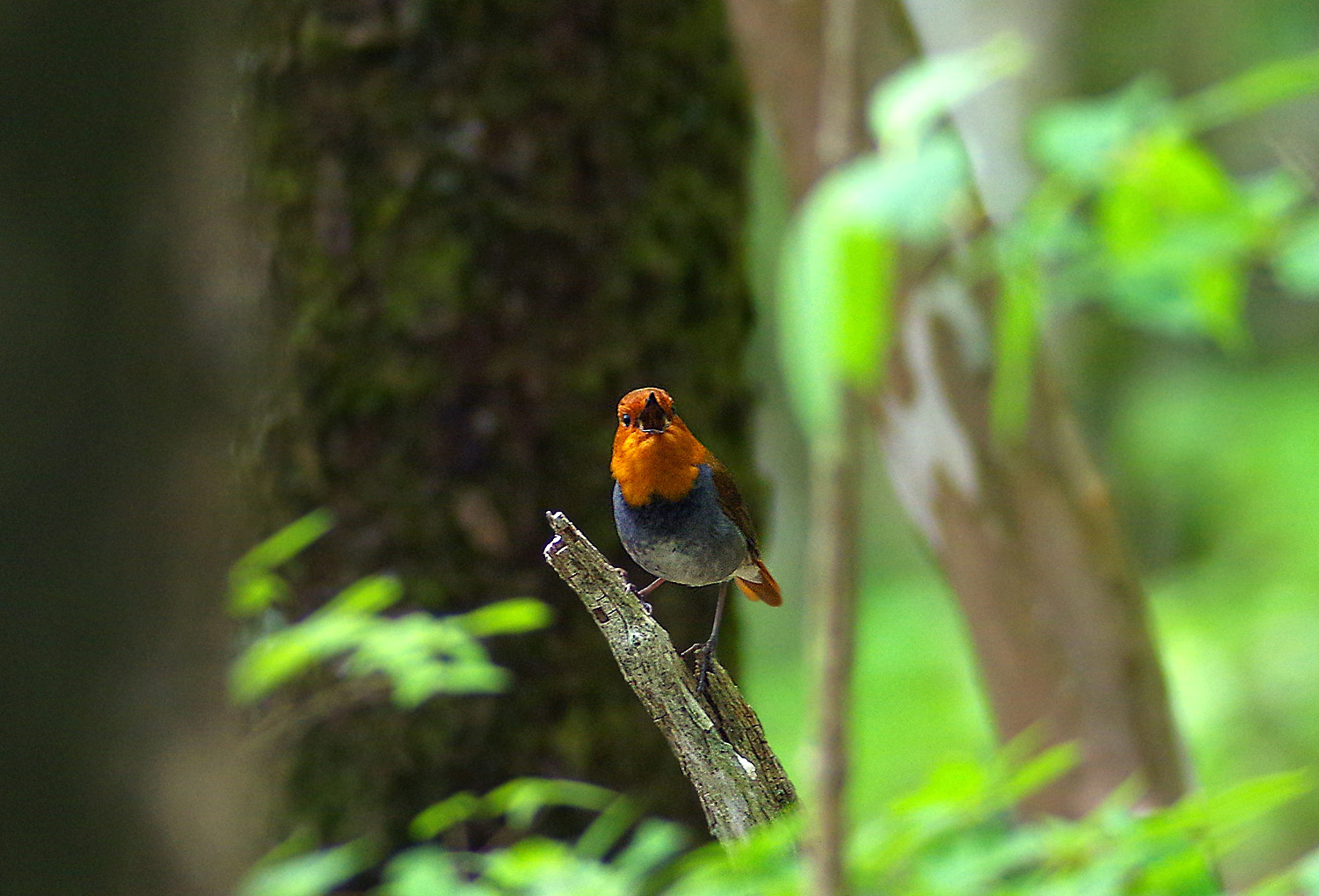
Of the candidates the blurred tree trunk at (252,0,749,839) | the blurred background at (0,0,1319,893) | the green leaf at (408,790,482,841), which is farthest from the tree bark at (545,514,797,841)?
the blurred tree trunk at (252,0,749,839)

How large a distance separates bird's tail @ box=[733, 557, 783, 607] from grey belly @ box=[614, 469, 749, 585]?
0.42ft

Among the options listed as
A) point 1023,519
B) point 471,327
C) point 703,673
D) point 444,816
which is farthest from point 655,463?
point 1023,519

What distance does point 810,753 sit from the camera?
614mm

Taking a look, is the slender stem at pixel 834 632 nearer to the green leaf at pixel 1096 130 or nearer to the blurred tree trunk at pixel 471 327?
the green leaf at pixel 1096 130

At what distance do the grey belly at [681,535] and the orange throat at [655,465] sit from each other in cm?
1

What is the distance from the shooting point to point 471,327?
281cm

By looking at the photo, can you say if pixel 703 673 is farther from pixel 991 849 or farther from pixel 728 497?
pixel 991 849

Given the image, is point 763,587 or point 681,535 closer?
point 681,535

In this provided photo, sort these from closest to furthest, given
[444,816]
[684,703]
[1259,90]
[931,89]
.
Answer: [931,89] → [1259,90] → [684,703] → [444,816]

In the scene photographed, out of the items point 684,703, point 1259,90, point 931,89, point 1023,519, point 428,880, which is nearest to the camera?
point 931,89

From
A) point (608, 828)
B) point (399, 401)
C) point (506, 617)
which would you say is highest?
point (399, 401)

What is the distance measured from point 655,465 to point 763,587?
31 centimetres

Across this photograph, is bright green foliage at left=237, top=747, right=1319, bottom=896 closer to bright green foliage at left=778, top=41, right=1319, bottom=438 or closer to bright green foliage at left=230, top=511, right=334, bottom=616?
bright green foliage at left=778, top=41, right=1319, bottom=438

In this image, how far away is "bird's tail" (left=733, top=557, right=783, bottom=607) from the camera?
1.74 meters
